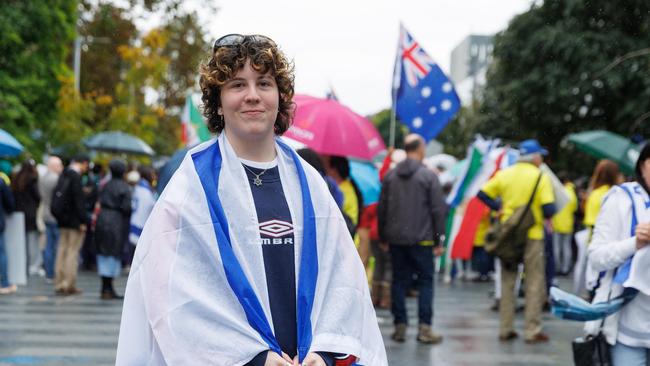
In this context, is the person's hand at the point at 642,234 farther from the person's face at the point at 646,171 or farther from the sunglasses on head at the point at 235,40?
the sunglasses on head at the point at 235,40

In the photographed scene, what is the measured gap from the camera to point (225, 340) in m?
2.77

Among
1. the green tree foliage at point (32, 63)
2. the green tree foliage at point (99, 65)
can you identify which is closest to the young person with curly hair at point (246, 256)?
the green tree foliage at point (32, 63)

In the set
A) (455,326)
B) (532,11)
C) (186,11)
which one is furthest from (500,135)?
(455,326)

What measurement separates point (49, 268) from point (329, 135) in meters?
8.25

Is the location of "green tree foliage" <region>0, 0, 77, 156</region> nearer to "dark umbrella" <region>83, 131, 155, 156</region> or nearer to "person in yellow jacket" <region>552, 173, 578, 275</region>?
"dark umbrella" <region>83, 131, 155, 156</region>

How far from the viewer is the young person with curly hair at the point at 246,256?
279cm

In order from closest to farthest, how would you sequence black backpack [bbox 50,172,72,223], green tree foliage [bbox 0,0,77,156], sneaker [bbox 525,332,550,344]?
sneaker [bbox 525,332,550,344]
black backpack [bbox 50,172,72,223]
green tree foliage [bbox 0,0,77,156]

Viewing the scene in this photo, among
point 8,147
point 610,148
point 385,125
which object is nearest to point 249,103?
point 8,147

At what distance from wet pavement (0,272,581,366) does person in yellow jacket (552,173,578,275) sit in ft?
11.5

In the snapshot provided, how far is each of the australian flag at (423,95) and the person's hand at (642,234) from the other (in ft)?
24.9

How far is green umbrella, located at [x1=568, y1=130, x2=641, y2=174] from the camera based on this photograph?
43.2ft

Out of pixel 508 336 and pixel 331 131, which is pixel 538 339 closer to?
pixel 508 336

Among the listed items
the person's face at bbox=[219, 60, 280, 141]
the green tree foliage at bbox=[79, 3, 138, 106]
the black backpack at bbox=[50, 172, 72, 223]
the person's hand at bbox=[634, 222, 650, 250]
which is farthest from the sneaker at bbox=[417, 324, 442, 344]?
the green tree foliage at bbox=[79, 3, 138, 106]

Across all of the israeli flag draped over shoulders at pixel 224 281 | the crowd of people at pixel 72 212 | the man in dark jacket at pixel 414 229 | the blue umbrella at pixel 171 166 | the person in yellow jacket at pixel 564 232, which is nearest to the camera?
the israeli flag draped over shoulders at pixel 224 281
